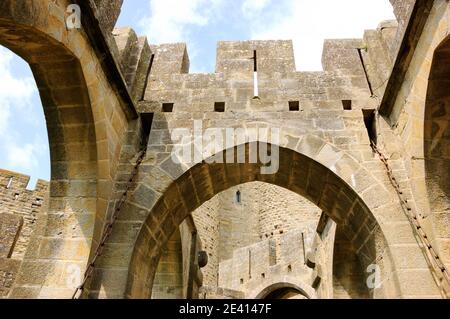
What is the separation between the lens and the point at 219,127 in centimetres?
454

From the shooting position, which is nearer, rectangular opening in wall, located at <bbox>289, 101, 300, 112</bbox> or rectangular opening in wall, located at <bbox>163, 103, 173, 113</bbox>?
rectangular opening in wall, located at <bbox>289, 101, 300, 112</bbox>

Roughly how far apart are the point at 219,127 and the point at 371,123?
6.15ft

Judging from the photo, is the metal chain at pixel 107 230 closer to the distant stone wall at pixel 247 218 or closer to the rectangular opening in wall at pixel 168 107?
the rectangular opening in wall at pixel 168 107

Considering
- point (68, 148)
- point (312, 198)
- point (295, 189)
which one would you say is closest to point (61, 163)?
point (68, 148)

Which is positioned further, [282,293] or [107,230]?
[282,293]

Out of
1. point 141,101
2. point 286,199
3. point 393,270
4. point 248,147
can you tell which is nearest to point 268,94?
point 248,147

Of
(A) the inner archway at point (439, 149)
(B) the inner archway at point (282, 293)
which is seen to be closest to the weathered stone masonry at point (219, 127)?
(A) the inner archway at point (439, 149)

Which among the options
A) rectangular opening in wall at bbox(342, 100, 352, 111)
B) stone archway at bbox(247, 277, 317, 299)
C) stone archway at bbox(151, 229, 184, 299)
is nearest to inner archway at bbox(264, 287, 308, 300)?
stone archway at bbox(247, 277, 317, 299)

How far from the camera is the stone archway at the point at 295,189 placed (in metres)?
3.86

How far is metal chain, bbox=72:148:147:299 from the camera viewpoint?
3.42 metres

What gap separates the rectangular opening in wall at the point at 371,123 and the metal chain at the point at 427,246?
2.15ft

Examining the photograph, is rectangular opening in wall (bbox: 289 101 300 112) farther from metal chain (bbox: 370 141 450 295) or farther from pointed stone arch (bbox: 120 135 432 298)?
metal chain (bbox: 370 141 450 295)

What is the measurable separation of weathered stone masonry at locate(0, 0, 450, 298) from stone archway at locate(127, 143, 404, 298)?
0.06 feet

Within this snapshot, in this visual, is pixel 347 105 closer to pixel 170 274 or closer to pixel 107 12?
pixel 107 12
